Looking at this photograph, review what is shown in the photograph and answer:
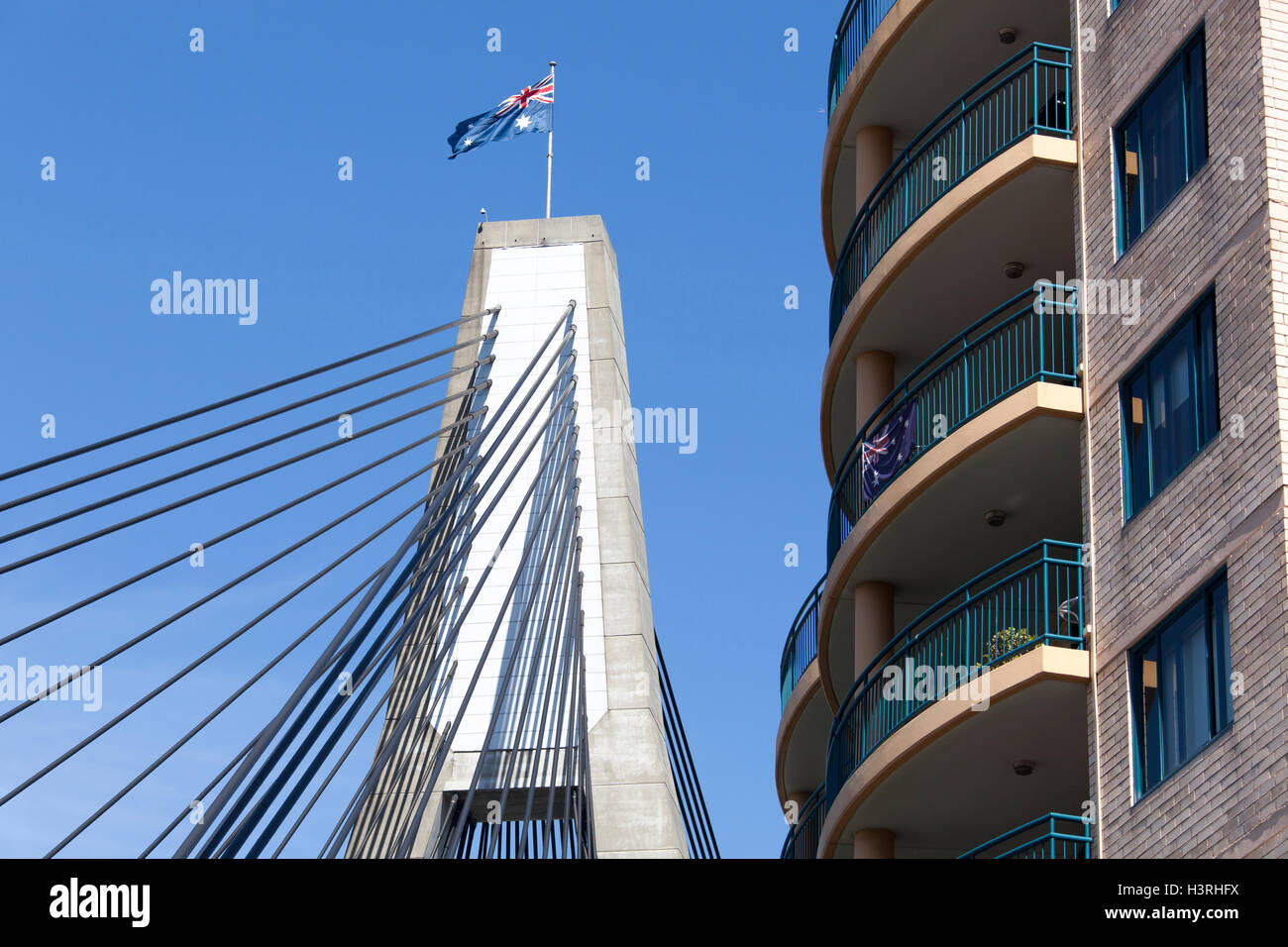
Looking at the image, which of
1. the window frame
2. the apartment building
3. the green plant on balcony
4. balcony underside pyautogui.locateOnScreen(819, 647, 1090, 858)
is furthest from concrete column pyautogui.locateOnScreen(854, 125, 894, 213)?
balcony underside pyautogui.locateOnScreen(819, 647, 1090, 858)

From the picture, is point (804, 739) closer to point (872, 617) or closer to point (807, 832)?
point (807, 832)

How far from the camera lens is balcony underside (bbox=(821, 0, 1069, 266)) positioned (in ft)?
84.7

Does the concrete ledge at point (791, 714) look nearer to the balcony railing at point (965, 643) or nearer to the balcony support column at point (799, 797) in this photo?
the balcony support column at point (799, 797)

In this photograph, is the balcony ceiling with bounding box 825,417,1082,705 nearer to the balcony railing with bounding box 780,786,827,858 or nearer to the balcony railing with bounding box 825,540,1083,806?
the balcony railing with bounding box 825,540,1083,806

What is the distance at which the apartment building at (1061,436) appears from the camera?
1806 cm

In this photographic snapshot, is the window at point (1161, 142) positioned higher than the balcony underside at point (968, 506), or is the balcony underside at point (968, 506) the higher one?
the window at point (1161, 142)

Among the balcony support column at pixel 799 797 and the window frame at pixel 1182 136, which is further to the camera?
the balcony support column at pixel 799 797

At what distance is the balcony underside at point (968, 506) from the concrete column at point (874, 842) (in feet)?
10.5

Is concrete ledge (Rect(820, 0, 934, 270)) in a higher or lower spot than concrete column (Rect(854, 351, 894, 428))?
higher

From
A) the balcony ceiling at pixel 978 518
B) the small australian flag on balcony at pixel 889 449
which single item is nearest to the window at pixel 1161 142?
the balcony ceiling at pixel 978 518

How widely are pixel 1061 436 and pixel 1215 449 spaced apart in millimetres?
3307

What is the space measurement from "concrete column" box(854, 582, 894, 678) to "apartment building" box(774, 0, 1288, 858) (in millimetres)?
43

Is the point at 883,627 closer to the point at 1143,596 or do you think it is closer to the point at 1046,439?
the point at 1046,439
